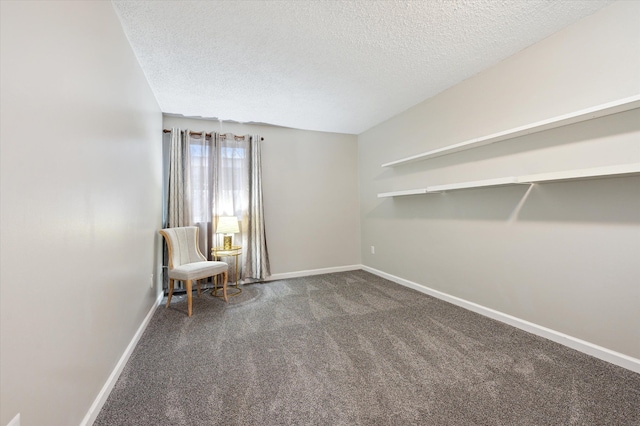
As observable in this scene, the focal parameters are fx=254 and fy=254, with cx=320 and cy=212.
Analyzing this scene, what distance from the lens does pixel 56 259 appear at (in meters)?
1.07

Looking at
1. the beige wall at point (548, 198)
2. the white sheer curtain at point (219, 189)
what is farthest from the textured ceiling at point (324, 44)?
the white sheer curtain at point (219, 189)

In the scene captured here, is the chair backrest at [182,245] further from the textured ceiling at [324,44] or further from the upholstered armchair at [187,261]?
the textured ceiling at [324,44]

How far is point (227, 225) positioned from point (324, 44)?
2528mm

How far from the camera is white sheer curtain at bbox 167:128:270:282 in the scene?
361cm

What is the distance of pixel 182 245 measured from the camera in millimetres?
3213

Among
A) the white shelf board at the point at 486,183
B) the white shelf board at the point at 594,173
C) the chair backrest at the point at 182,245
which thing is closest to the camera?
the white shelf board at the point at 594,173

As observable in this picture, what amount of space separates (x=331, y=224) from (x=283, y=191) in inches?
41.7

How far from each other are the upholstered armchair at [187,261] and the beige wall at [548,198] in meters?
2.76

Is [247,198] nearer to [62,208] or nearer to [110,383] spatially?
[110,383]

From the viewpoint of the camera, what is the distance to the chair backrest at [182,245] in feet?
9.89

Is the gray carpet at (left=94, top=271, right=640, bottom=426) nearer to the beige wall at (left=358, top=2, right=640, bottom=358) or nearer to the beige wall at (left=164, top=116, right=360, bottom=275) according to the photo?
the beige wall at (left=358, top=2, right=640, bottom=358)

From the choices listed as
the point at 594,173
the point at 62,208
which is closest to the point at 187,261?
the point at 62,208

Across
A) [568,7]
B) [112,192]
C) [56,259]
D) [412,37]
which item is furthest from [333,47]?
[56,259]

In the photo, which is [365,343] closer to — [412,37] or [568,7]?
[412,37]
